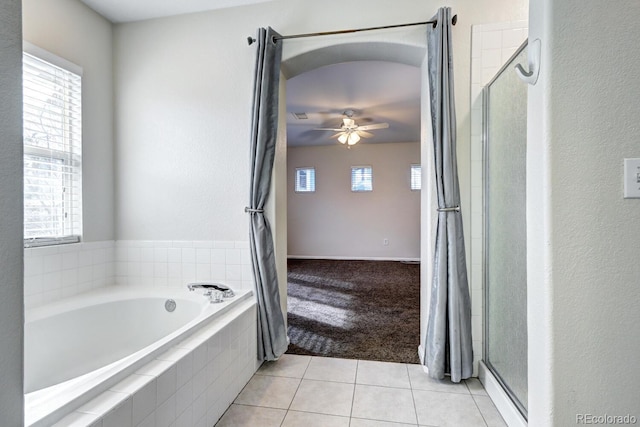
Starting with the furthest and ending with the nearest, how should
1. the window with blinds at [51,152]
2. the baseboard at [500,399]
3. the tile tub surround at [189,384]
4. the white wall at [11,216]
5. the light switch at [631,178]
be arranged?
1. the window with blinds at [51,152]
2. the baseboard at [500,399]
3. the tile tub surround at [189,384]
4. the light switch at [631,178]
5. the white wall at [11,216]

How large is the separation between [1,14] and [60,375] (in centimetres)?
186

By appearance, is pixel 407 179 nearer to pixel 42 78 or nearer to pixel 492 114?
pixel 492 114

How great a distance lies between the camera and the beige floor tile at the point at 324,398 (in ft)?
5.45

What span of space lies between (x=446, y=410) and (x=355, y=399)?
0.50 metres

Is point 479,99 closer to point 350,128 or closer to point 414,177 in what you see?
point 350,128

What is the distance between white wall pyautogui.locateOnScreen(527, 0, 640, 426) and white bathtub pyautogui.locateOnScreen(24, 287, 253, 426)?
1.49 m

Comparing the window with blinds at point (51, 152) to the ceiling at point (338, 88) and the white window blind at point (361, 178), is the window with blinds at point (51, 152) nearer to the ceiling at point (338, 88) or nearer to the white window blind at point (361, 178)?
the ceiling at point (338, 88)

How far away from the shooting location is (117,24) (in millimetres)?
2422

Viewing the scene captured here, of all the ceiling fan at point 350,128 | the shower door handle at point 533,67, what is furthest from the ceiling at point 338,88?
the shower door handle at point 533,67

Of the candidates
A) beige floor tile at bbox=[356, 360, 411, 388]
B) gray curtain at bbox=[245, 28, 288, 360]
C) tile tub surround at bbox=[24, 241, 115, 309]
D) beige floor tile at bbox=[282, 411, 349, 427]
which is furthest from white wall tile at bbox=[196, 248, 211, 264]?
beige floor tile at bbox=[356, 360, 411, 388]

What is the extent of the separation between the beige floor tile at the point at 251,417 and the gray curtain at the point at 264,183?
1.39ft

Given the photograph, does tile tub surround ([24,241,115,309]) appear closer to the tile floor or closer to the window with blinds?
the window with blinds

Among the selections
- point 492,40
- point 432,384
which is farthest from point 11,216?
point 492,40

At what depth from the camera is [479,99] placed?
1.95 meters
